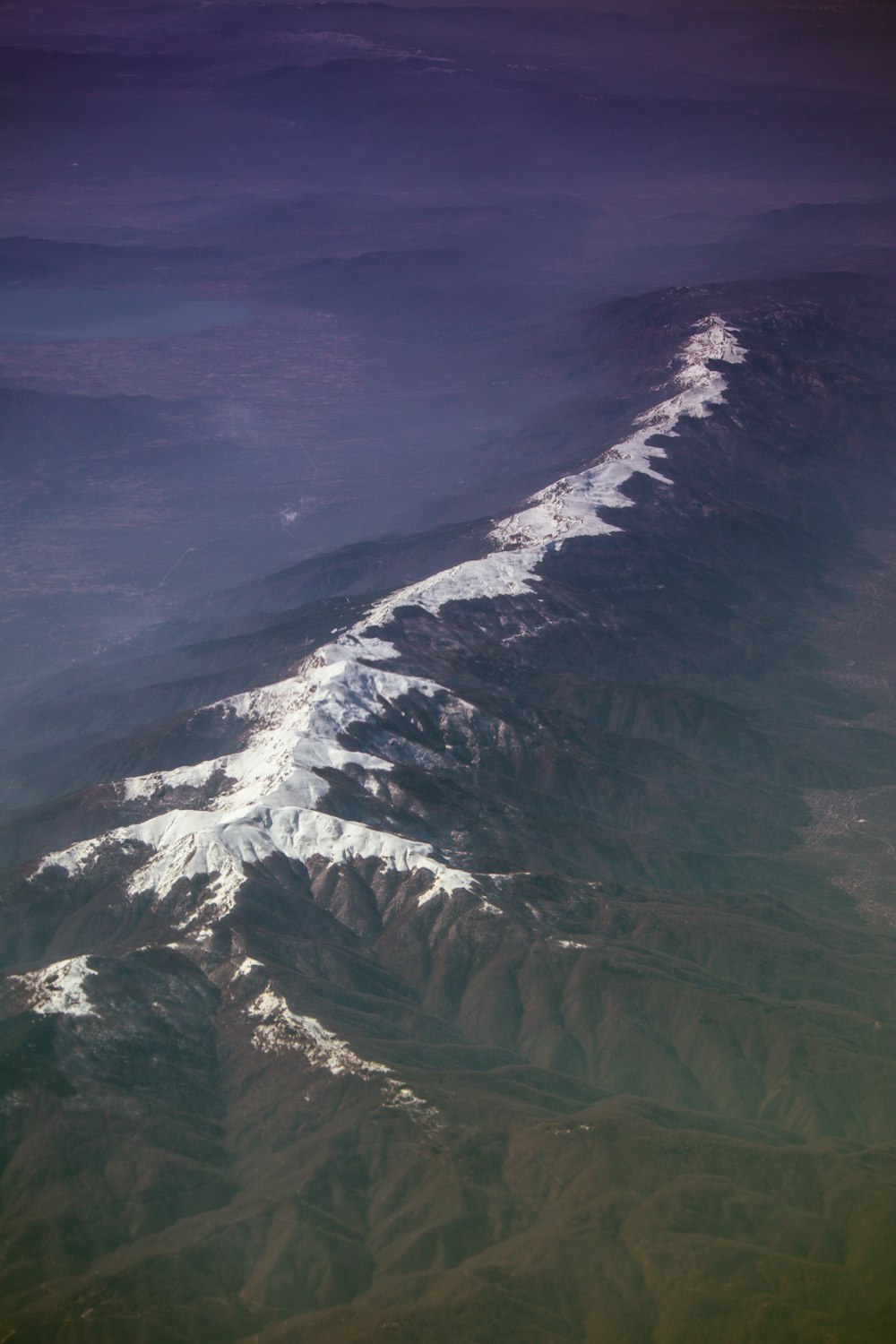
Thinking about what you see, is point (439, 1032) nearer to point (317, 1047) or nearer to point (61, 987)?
point (317, 1047)

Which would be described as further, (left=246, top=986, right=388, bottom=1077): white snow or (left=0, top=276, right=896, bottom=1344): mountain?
(left=246, top=986, right=388, bottom=1077): white snow

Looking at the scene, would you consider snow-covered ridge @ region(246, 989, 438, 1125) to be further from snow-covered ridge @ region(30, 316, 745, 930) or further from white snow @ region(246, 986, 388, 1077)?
snow-covered ridge @ region(30, 316, 745, 930)

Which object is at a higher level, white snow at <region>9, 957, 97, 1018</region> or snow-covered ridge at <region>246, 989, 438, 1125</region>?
white snow at <region>9, 957, 97, 1018</region>

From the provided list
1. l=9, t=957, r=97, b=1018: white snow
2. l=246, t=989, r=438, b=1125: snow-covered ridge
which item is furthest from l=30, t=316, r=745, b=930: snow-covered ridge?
l=246, t=989, r=438, b=1125: snow-covered ridge

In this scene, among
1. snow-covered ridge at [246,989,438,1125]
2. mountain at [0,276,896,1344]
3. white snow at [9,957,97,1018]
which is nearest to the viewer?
mountain at [0,276,896,1344]

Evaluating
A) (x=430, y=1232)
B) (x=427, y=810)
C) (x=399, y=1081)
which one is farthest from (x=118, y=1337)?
(x=427, y=810)

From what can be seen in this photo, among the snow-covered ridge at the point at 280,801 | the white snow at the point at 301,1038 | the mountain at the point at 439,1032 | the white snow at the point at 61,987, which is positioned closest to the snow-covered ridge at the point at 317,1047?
the white snow at the point at 301,1038

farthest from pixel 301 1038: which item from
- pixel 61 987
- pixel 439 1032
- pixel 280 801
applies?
pixel 280 801
